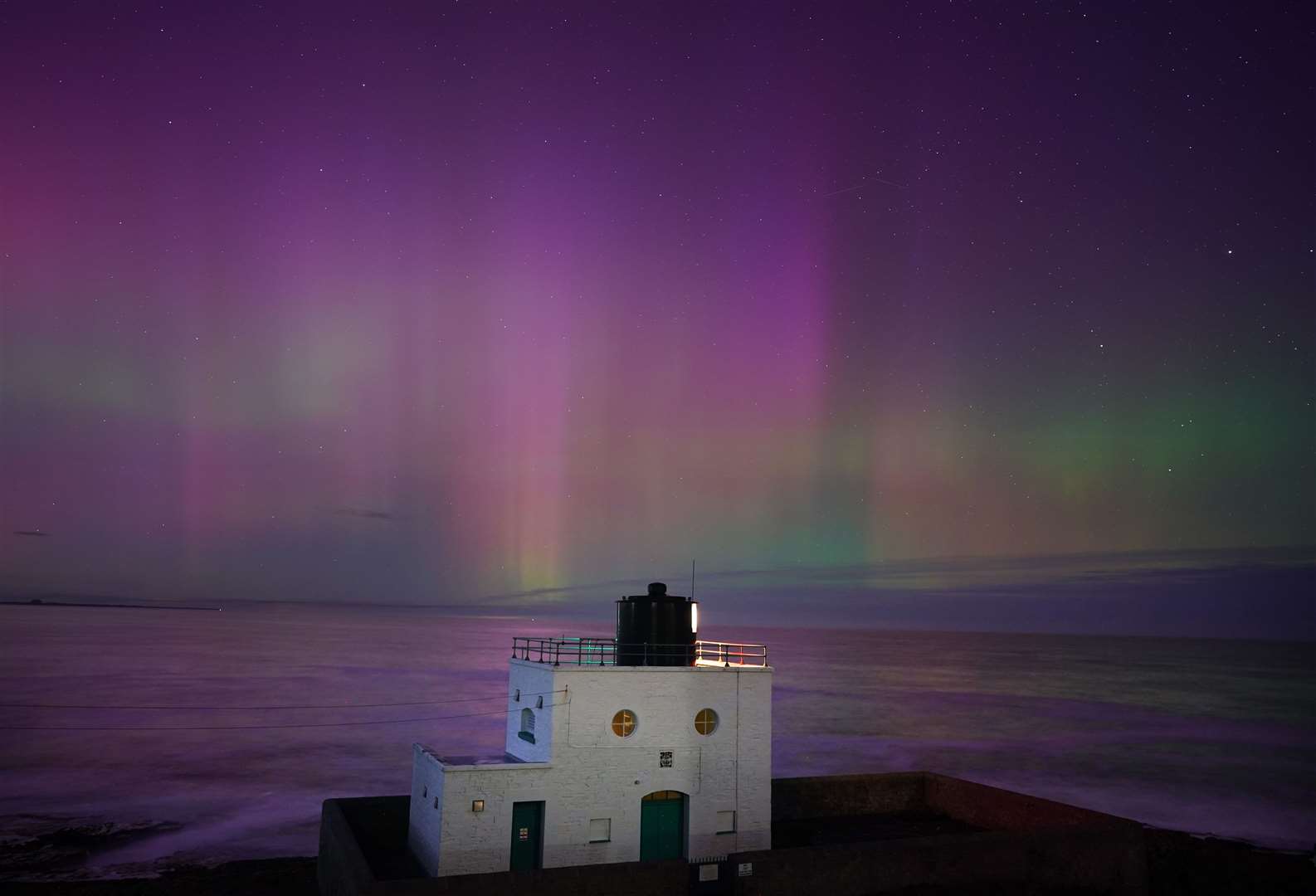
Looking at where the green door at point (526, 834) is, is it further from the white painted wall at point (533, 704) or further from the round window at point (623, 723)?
the round window at point (623, 723)

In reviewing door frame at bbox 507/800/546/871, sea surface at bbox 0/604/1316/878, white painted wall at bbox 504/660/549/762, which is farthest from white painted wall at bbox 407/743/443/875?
sea surface at bbox 0/604/1316/878

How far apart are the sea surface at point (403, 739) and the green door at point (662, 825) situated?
50.9 feet

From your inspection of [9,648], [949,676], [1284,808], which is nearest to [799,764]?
[1284,808]

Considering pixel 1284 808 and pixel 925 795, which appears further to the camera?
pixel 1284 808

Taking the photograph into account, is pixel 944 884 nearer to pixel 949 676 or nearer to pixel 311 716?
pixel 311 716

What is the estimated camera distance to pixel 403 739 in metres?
49.2

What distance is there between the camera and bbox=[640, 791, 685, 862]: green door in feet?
53.2

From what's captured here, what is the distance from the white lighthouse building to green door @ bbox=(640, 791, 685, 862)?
0.07ft

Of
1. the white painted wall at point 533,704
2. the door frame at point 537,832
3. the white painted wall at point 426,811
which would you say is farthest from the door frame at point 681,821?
the white painted wall at point 426,811

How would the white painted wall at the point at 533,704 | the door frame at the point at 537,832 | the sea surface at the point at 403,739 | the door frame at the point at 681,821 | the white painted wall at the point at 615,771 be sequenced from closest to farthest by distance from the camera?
the white painted wall at the point at 615,771, the door frame at the point at 537,832, the white painted wall at the point at 533,704, the door frame at the point at 681,821, the sea surface at the point at 403,739

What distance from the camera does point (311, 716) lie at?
58750 millimetres

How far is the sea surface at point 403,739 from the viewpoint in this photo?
1248 inches

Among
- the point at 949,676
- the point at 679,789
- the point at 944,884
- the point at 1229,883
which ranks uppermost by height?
the point at 679,789

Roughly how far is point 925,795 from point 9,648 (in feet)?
397
